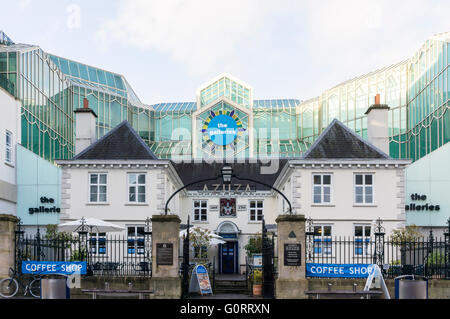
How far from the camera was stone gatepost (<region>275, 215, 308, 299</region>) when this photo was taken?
20.2m

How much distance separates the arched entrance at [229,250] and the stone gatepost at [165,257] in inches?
870

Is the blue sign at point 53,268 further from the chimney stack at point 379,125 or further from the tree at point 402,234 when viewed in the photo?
the chimney stack at point 379,125

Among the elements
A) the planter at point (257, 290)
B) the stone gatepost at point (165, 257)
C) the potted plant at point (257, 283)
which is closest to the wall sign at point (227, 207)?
the potted plant at point (257, 283)

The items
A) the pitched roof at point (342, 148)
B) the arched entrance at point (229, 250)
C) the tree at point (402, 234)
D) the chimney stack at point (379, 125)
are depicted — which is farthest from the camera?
the arched entrance at point (229, 250)

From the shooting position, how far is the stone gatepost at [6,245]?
20547 millimetres

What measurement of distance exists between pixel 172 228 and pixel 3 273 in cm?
580

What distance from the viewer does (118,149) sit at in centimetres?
3428

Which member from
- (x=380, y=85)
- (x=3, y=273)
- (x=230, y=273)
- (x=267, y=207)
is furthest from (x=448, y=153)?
(x=3, y=273)

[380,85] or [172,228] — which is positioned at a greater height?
[380,85]

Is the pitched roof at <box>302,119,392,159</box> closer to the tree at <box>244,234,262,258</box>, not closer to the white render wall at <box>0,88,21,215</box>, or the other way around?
the tree at <box>244,234,262,258</box>

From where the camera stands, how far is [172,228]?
67.5ft

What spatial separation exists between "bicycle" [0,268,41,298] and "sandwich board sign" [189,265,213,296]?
5785mm

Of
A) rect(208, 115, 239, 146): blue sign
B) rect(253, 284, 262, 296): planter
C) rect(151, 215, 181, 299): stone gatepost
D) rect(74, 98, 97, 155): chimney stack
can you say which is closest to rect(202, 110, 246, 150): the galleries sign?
rect(208, 115, 239, 146): blue sign
